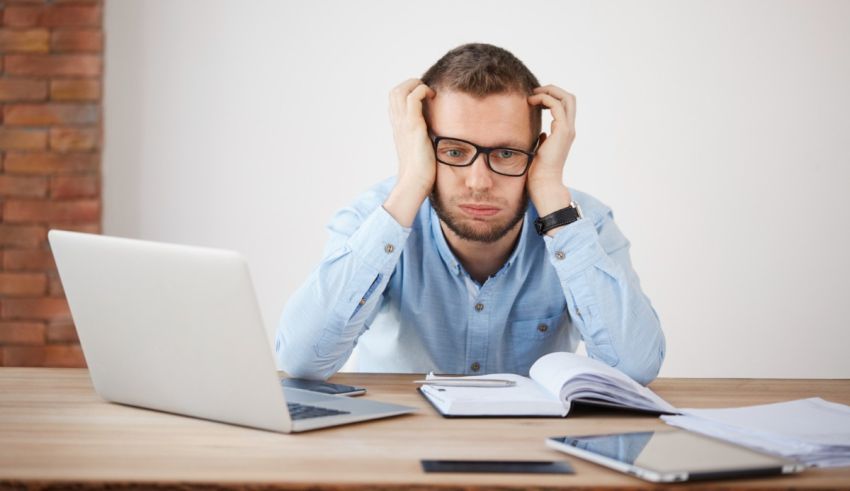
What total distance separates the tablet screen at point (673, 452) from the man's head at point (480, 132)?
2.56 ft

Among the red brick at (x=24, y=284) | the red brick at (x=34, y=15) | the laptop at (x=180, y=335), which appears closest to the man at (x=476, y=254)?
the laptop at (x=180, y=335)

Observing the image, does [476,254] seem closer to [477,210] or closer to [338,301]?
[477,210]

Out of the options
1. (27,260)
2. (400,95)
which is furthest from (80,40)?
(400,95)

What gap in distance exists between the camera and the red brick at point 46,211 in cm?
307

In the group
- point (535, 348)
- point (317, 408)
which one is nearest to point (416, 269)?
point (535, 348)

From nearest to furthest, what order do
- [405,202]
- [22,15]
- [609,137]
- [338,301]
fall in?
[338,301] < [405,202] < [22,15] < [609,137]

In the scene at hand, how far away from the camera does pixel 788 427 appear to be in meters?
1.10

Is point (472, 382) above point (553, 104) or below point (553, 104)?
below

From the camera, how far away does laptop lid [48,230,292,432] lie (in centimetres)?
103

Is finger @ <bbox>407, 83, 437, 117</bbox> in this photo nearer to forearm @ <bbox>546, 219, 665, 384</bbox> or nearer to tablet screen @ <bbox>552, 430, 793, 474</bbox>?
forearm @ <bbox>546, 219, 665, 384</bbox>

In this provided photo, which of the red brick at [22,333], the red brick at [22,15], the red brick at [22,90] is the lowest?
the red brick at [22,333]

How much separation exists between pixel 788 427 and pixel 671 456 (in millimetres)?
275

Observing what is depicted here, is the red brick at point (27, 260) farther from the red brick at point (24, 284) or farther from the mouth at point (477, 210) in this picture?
the mouth at point (477, 210)

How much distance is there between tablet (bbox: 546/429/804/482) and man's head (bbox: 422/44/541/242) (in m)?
0.79
